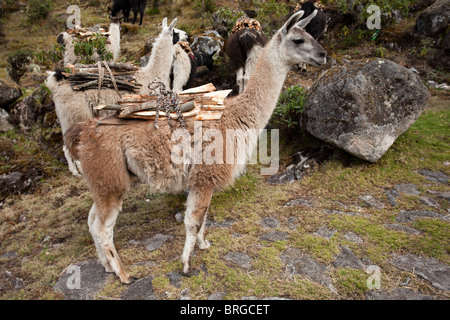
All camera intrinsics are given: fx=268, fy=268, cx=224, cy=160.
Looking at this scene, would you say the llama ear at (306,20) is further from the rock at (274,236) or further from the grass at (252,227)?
the rock at (274,236)

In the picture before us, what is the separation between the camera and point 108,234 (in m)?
2.66

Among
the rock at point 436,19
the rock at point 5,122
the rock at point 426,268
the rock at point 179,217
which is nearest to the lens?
the rock at point 426,268

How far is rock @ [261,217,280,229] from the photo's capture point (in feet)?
11.3

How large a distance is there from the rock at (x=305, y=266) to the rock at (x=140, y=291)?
1.36 metres

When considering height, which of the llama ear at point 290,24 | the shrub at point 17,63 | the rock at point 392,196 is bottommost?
the rock at point 392,196

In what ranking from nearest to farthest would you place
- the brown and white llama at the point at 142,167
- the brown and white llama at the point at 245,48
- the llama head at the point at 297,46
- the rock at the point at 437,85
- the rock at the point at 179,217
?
the brown and white llama at the point at 142,167
the llama head at the point at 297,46
the rock at the point at 179,217
the brown and white llama at the point at 245,48
the rock at the point at 437,85

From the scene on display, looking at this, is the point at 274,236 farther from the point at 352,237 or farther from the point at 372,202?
the point at 372,202

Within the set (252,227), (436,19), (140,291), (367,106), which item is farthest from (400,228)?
(436,19)

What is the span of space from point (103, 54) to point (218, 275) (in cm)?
518

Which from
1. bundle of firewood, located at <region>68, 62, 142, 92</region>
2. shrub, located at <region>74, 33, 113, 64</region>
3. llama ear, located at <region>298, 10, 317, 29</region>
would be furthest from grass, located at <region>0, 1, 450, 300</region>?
llama ear, located at <region>298, 10, 317, 29</region>

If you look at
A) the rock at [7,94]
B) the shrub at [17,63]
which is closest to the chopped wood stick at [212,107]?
the rock at [7,94]

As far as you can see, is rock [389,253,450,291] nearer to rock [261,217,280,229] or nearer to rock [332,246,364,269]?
rock [332,246,364,269]

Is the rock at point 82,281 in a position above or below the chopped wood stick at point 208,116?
below

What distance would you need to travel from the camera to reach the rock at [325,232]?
3.11 metres
